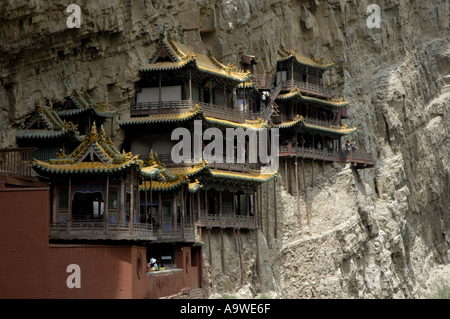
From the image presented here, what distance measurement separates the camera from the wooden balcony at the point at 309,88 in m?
54.1

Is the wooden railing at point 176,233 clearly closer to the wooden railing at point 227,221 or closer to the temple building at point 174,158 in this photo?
the temple building at point 174,158

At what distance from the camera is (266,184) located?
47531 millimetres

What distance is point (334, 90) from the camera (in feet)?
196

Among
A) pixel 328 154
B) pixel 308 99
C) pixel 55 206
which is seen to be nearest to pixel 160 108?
pixel 55 206

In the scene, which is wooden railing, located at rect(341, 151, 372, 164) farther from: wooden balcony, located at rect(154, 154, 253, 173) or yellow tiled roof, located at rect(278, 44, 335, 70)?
wooden balcony, located at rect(154, 154, 253, 173)

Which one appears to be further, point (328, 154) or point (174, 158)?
point (328, 154)

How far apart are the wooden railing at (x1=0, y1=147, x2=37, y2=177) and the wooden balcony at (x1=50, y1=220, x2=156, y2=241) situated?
4362 mm

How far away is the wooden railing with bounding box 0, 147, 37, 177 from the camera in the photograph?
100 ft

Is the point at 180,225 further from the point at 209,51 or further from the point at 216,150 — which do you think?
the point at 209,51

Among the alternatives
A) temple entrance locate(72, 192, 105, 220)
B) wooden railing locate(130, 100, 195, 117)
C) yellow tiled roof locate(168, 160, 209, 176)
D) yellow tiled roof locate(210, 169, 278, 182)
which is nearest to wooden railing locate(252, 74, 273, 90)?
yellow tiled roof locate(210, 169, 278, 182)

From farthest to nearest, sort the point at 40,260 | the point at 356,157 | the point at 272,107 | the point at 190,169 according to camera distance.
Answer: the point at 356,157 < the point at 272,107 < the point at 190,169 < the point at 40,260

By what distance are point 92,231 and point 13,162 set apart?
260 inches

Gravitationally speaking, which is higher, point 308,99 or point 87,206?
point 308,99

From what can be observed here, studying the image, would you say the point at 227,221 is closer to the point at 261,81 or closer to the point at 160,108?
Answer: the point at 160,108
